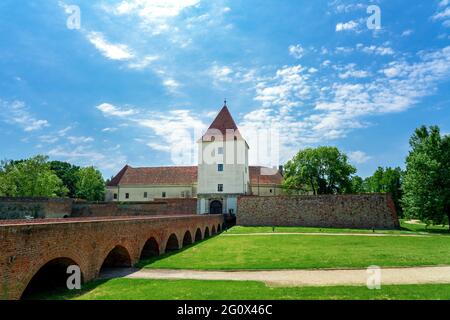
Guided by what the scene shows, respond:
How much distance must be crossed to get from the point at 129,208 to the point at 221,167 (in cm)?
1171

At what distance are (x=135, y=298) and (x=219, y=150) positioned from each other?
3454 centimetres

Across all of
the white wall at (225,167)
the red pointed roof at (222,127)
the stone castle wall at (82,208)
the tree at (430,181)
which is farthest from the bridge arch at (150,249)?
the red pointed roof at (222,127)

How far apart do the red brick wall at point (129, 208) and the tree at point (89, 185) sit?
22.7 metres

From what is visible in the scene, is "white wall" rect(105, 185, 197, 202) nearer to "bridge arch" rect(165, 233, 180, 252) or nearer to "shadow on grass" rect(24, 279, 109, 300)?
"bridge arch" rect(165, 233, 180, 252)

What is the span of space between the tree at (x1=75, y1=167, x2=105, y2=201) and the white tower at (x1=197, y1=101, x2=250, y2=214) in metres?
27.9

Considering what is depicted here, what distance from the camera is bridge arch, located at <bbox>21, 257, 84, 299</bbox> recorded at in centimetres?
849

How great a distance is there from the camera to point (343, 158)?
45938 mm

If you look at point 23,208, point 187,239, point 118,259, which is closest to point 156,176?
point 23,208

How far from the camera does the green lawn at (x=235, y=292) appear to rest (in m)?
7.76

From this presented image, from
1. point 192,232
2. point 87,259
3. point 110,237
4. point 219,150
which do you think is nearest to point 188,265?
point 110,237

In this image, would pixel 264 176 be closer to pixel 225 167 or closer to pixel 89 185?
pixel 225 167

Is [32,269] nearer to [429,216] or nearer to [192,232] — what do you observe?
[192,232]

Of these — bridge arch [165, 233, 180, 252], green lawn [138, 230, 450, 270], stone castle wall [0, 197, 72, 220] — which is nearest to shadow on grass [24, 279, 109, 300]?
green lawn [138, 230, 450, 270]

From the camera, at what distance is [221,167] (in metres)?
41.8
